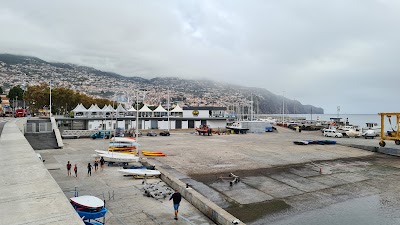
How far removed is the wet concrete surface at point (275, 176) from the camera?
18391mm

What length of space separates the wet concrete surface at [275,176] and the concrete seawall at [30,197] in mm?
4279

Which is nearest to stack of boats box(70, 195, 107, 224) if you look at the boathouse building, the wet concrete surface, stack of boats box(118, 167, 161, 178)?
the wet concrete surface

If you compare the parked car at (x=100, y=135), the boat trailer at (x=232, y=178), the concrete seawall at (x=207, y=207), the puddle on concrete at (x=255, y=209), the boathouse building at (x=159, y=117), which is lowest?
the puddle on concrete at (x=255, y=209)

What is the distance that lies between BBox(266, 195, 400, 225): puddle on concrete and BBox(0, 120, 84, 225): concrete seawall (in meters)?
10.1

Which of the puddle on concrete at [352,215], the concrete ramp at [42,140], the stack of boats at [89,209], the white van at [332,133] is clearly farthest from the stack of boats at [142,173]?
the white van at [332,133]

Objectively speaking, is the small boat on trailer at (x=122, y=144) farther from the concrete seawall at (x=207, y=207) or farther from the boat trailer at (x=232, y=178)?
the concrete seawall at (x=207, y=207)

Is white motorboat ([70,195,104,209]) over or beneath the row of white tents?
beneath

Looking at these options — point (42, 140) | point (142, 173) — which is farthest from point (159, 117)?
point (142, 173)

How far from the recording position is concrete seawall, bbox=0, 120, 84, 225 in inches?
349

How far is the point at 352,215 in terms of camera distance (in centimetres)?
1744

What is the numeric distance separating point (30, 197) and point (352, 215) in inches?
670

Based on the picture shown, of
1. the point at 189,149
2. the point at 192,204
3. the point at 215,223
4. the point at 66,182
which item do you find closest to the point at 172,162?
the point at 189,149

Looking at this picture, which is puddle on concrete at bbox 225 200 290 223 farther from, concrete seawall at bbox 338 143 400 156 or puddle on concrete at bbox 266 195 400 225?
concrete seawall at bbox 338 143 400 156

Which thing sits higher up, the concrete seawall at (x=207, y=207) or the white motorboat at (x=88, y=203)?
the white motorboat at (x=88, y=203)
